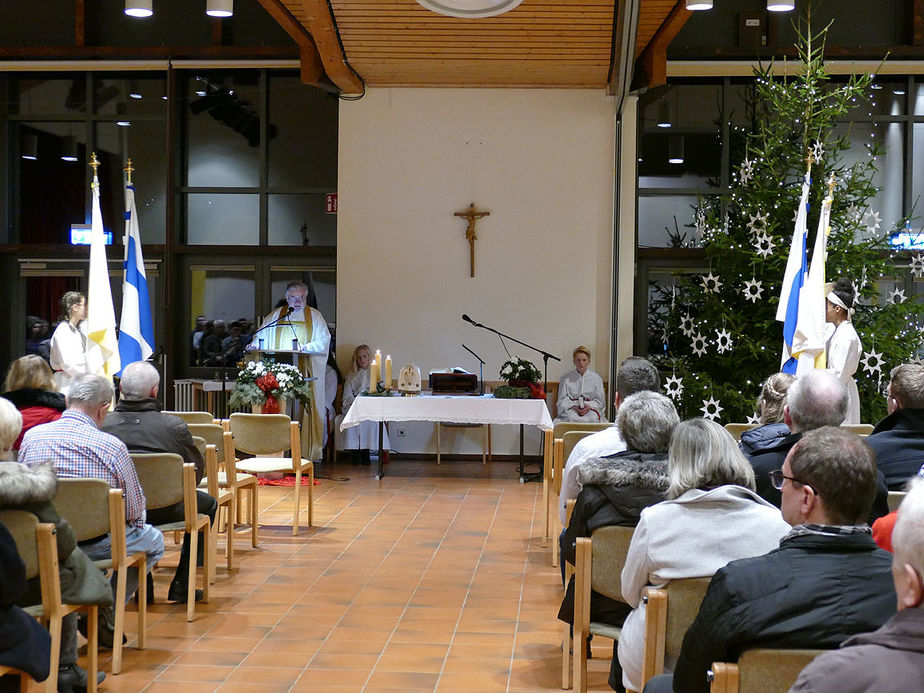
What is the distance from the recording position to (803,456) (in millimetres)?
2363

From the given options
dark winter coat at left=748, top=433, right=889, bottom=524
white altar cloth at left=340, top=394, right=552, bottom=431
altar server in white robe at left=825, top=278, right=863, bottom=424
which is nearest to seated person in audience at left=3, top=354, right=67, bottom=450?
dark winter coat at left=748, top=433, right=889, bottom=524

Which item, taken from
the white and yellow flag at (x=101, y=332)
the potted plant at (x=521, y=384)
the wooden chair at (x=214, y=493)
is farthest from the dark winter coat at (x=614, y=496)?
the potted plant at (x=521, y=384)

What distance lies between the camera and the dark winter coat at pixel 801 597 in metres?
2.16

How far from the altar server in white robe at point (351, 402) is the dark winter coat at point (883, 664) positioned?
31.7ft

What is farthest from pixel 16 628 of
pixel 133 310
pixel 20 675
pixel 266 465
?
pixel 133 310

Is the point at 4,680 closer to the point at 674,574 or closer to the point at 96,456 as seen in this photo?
the point at 96,456

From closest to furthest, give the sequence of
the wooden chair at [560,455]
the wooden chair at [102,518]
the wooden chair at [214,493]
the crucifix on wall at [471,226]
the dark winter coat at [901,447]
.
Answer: the dark winter coat at [901,447]
the wooden chair at [102,518]
the wooden chair at [214,493]
the wooden chair at [560,455]
the crucifix on wall at [471,226]

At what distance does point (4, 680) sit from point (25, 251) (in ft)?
32.5

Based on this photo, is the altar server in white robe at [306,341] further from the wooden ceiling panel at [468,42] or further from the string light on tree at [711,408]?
the string light on tree at [711,408]

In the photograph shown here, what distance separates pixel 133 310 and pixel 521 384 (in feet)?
11.3

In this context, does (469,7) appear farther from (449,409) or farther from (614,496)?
(614,496)

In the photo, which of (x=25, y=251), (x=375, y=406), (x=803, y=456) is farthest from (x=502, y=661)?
(x=25, y=251)

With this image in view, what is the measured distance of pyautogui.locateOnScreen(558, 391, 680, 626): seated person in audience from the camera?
361 centimetres

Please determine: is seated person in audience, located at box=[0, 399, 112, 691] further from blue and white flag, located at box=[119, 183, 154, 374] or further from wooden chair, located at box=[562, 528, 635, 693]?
blue and white flag, located at box=[119, 183, 154, 374]
